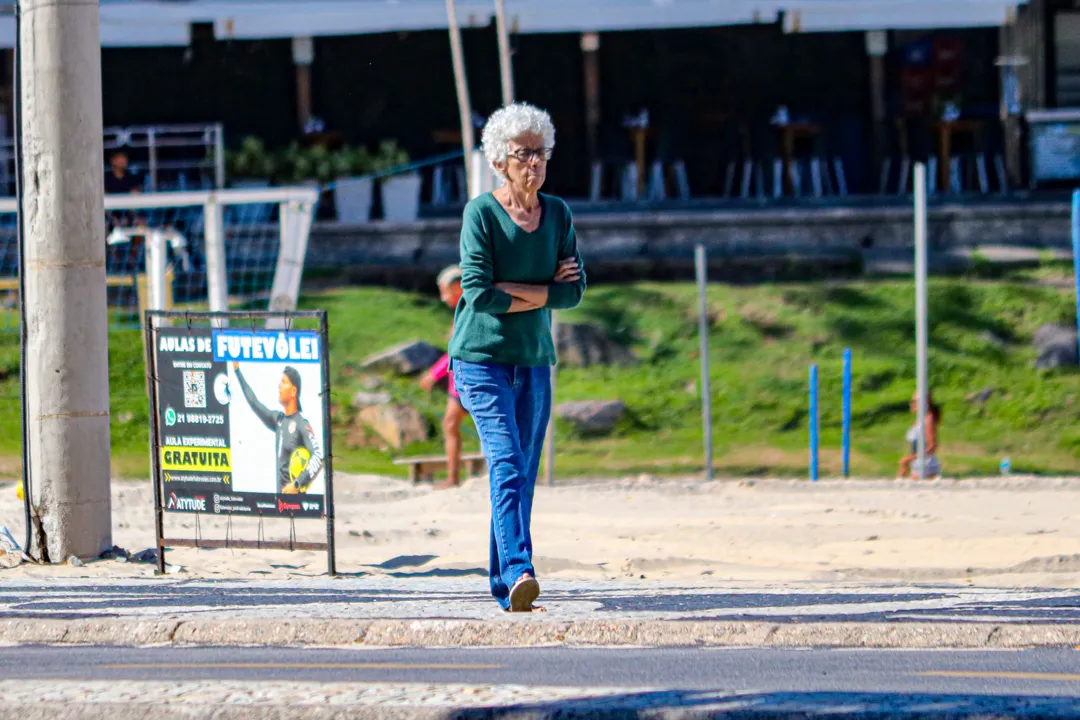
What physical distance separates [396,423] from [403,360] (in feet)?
6.06

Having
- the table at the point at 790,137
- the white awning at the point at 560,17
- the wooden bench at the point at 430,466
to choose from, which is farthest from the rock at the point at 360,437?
the table at the point at 790,137

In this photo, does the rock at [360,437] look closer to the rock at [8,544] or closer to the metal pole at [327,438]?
the rock at [8,544]

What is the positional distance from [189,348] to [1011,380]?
36.6ft

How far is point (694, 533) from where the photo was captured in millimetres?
A: 8742

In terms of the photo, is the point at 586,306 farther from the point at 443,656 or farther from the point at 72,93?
the point at 443,656

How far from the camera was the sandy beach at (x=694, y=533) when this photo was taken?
748cm

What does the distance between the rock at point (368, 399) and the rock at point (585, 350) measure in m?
2.35

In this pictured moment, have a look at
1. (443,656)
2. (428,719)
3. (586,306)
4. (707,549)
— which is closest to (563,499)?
(707,549)

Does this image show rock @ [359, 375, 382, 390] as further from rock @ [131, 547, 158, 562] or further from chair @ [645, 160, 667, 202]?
rock @ [131, 547, 158, 562]

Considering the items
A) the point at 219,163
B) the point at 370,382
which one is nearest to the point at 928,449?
the point at 370,382

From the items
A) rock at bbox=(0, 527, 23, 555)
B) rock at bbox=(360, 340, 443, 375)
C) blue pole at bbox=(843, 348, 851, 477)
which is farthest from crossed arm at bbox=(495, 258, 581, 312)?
rock at bbox=(360, 340, 443, 375)

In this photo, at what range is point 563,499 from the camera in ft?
34.8

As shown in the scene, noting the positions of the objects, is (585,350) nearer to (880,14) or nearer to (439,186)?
(439,186)

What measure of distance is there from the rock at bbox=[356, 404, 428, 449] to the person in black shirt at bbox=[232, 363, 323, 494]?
7.66 metres
